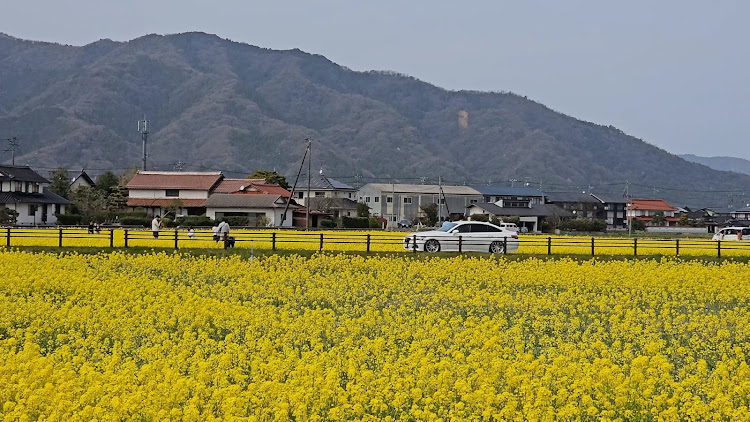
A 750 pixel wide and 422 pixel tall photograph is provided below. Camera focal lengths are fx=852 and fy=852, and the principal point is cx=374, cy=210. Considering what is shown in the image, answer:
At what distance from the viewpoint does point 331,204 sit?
259 ft

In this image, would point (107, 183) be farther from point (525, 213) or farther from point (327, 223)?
point (525, 213)

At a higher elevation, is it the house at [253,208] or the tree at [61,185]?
the tree at [61,185]

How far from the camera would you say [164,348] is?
34.3 feet

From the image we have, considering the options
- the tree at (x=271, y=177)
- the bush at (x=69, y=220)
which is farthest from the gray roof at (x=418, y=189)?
the bush at (x=69, y=220)

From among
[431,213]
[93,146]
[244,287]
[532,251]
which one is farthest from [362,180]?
→ [244,287]

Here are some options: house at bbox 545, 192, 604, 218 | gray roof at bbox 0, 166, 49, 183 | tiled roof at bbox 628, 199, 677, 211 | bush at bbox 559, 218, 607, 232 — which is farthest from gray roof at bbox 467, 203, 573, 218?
gray roof at bbox 0, 166, 49, 183

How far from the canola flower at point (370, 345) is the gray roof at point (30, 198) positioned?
137ft

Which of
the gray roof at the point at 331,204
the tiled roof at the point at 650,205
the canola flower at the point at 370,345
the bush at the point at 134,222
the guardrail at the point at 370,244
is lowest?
the canola flower at the point at 370,345

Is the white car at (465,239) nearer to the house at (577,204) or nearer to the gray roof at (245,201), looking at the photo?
the gray roof at (245,201)

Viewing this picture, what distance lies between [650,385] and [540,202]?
296 feet

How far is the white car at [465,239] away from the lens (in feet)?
91.4

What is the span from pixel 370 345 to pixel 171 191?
6327 centimetres

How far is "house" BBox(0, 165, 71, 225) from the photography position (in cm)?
6044

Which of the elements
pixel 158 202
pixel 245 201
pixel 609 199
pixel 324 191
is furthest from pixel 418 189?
pixel 245 201
